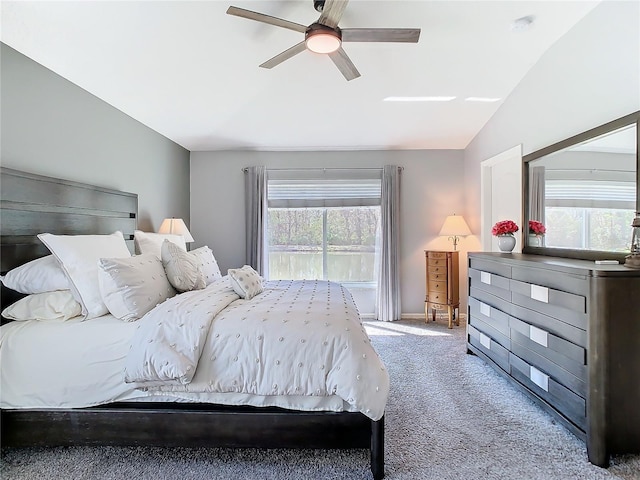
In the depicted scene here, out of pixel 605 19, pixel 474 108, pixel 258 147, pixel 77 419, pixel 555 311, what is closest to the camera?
pixel 77 419

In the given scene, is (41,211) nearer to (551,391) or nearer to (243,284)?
(243,284)

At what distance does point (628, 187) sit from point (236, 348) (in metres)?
2.59

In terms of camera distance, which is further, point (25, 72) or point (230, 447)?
point (25, 72)

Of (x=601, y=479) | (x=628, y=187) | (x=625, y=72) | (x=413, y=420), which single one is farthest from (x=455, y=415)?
(x=625, y=72)

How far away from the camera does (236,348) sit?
179 cm

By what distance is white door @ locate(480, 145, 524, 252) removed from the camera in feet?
12.2

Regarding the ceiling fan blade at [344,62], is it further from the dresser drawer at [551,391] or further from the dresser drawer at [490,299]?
the dresser drawer at [551,391]

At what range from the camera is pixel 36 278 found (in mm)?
2080

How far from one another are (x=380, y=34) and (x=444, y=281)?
10.2 feet

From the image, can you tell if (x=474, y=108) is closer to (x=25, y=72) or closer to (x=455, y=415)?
(x=455, y=415)

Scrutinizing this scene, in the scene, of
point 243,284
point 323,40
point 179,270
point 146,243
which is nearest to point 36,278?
point 179,270

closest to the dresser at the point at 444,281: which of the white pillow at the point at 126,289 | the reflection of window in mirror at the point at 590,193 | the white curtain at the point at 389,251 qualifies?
the white curtain at the point at 389,251

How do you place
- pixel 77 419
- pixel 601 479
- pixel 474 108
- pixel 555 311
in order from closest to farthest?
pixel 601 479, pixel 77 419, pixel 555 311, pixel 474 108

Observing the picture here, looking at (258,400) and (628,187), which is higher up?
(628,187)
